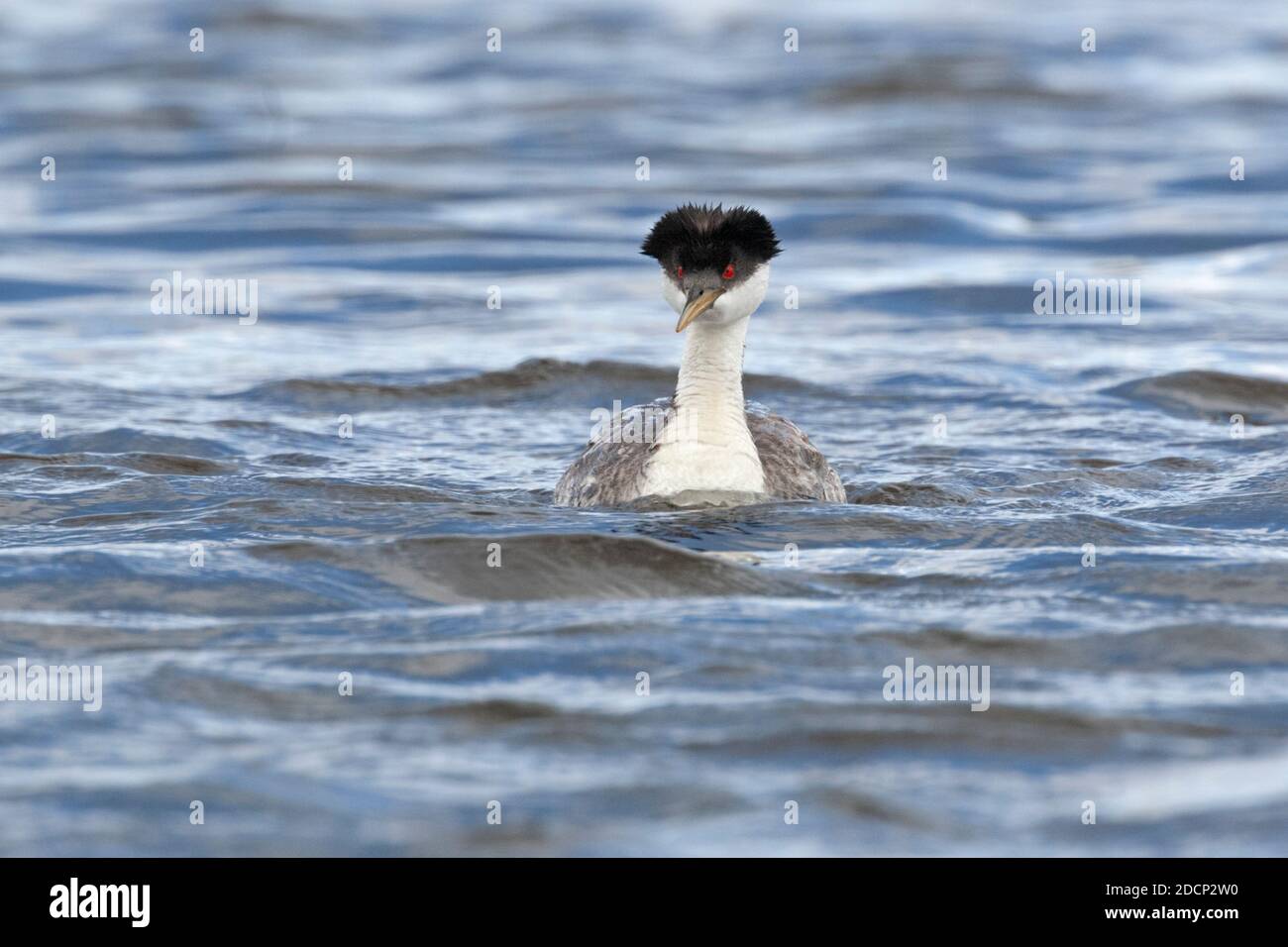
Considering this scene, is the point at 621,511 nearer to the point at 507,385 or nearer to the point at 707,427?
the point at 707,427

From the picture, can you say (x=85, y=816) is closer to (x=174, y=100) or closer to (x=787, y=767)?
(x=787, y=767)

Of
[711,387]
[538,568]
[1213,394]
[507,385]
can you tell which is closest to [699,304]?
[711,387]

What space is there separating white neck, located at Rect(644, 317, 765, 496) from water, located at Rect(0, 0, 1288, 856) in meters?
0.26

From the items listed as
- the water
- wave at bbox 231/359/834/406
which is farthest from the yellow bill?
wave at bbox 231/359/834/406

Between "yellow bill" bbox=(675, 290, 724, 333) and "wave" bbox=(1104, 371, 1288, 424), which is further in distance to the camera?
"wave" bbox=(1104, 371, 1288, 424)

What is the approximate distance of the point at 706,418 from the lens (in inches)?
434

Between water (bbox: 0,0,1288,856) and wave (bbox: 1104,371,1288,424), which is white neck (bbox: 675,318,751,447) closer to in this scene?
water (bbox: 0,0,1288,856)

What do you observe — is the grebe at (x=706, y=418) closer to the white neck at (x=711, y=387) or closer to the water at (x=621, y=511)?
the white neck at (x=711, y=387)

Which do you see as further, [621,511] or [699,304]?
[621,511]

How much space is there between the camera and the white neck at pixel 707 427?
1100 centimetres

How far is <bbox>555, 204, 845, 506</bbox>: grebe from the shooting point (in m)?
10.5

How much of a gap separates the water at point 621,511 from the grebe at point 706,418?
0.82 ft

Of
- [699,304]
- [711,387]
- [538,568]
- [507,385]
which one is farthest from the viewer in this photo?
[507,385]

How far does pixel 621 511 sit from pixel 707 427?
0.66 m
